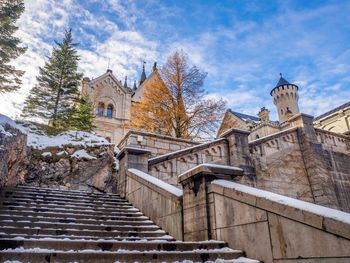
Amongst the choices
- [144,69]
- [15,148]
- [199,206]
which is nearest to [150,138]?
[15,148]

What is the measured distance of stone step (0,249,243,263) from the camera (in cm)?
297

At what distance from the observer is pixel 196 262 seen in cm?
352

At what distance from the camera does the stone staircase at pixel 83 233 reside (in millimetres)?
3266

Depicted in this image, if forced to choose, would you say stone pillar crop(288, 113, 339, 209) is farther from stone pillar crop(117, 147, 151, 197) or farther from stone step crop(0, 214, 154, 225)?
stone step crop(0, 214, 154, 225)

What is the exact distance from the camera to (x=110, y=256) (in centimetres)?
327

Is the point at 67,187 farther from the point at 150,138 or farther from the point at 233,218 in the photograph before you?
the point at 233,218

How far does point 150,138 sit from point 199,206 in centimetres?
690

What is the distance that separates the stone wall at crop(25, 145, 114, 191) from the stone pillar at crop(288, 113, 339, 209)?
363 inches

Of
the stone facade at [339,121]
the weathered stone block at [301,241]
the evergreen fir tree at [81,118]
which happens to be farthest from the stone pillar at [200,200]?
the stone facade at [339,121]

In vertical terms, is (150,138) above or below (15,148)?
above

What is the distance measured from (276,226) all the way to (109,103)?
1381 inches

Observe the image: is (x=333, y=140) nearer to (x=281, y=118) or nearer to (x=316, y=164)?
(x=316, y=164)

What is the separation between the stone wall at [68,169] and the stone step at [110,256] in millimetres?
8421

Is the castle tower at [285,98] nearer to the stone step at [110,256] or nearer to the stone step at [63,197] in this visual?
the stone step at [63,197]
